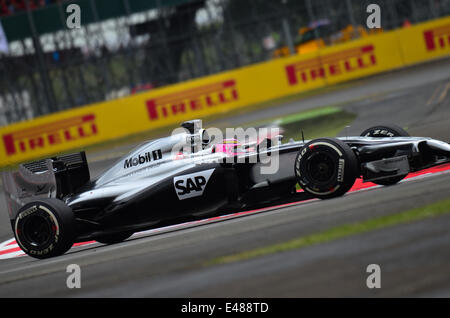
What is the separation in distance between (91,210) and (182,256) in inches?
98.9

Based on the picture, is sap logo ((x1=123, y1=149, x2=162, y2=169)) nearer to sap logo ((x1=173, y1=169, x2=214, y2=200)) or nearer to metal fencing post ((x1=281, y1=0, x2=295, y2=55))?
sap logo ((x1=173, y1=169, x2=214, y2=200))

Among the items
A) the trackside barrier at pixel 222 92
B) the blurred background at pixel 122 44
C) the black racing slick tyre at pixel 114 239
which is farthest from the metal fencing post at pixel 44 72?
the black racing slick tyre at pixel 114 239

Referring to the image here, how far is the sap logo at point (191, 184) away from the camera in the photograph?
7.69 metres

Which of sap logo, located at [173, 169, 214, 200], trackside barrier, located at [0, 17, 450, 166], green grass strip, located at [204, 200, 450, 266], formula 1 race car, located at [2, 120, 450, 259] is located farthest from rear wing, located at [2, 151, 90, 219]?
trackside barrier, located at [0, 17, 450, 166]

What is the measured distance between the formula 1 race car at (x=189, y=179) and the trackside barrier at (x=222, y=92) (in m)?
14.8

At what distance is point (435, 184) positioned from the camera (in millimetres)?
7027

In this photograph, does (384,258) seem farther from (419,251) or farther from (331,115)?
(331,115)

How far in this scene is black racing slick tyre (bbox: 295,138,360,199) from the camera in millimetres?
6977

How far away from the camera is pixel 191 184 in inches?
304

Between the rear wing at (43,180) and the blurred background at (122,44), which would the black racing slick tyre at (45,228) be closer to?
the rear wing at (43,180)

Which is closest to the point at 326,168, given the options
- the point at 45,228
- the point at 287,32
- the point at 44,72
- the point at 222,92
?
the point at 45,228
